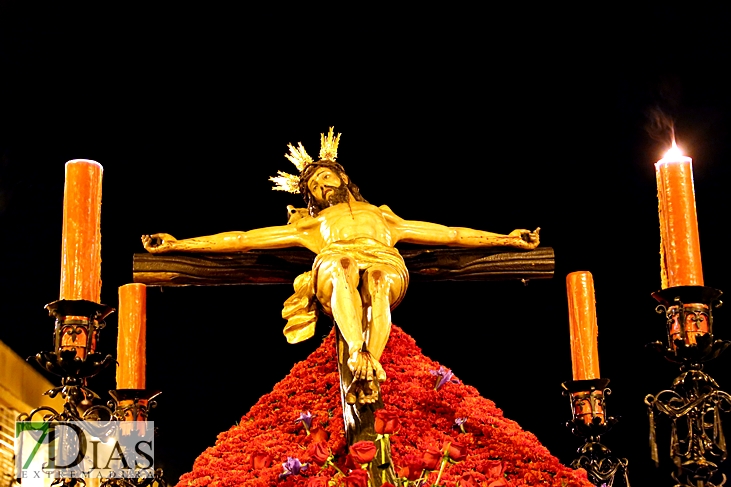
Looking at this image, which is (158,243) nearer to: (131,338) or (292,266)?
(131,338)

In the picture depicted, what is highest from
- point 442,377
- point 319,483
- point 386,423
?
point 442,377

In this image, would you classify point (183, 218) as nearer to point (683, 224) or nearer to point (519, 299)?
point (519, 299)

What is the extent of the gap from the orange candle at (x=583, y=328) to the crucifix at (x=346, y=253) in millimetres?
222

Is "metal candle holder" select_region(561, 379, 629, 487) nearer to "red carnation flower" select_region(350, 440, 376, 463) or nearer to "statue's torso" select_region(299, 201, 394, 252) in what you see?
"statue's torso" select_region(299, 201, 394, 252)

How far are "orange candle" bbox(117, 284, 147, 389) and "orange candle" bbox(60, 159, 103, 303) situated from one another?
0.87 m

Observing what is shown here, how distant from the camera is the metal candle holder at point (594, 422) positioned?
11.7ft

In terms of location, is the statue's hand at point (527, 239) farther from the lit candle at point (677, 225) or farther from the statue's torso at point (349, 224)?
the lit candle at point (677, 225)

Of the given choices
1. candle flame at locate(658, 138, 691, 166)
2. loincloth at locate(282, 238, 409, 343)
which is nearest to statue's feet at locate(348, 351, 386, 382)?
loincloth at locate(282, 238, 409, 343)

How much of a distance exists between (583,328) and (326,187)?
107 cm

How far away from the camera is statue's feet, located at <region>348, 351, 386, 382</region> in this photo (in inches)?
121

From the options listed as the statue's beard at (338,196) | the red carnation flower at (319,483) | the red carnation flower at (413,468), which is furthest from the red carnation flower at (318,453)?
the statue's beard at (338,196)

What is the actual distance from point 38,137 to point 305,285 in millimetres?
2139

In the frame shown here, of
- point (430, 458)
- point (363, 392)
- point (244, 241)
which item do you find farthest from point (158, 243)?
point (430, 458)

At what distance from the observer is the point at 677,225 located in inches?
114
